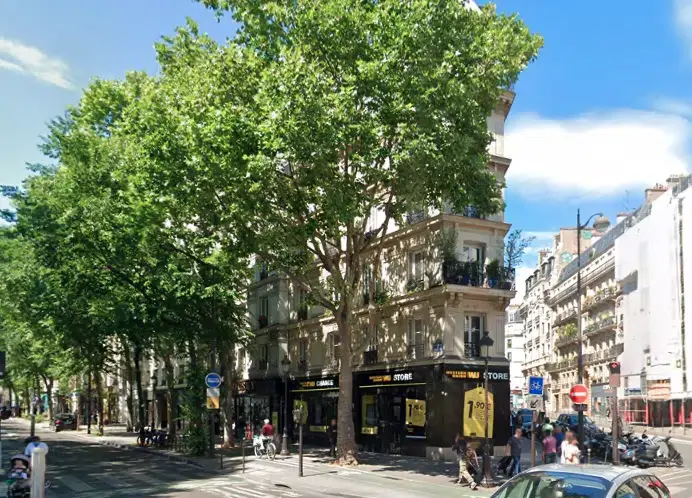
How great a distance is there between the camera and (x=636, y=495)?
8.15 meters

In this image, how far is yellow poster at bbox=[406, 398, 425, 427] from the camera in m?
30.4

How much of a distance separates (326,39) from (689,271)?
41975 mm

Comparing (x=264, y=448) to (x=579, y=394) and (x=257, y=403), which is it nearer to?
(x=257, y=403)

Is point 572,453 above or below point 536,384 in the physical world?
below

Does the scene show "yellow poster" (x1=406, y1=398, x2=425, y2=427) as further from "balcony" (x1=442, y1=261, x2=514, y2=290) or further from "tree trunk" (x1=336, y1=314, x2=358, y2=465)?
"balcony" (x1=442, y1=261, x2=514, y2=290)

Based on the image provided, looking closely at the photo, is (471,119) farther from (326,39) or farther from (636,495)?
(636,495)

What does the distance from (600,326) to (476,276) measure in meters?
47.3

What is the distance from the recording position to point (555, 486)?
26.6 ft

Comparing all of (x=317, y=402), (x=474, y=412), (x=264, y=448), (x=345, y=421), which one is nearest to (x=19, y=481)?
(x=345, y=421)

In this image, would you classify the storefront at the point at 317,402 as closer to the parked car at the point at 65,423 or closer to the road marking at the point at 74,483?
the road marking at the point at 74,483

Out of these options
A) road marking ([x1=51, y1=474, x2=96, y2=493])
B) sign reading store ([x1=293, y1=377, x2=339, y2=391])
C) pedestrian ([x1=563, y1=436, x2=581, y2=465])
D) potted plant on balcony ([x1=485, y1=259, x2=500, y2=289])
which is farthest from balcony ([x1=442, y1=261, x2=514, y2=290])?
road marking ([x1=51, y1=474, x2=96, y2=493])

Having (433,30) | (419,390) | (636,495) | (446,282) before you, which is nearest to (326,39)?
(433,30)

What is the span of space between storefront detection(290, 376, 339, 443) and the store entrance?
4062 millimetres

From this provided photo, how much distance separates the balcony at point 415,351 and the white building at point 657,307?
3163cm
